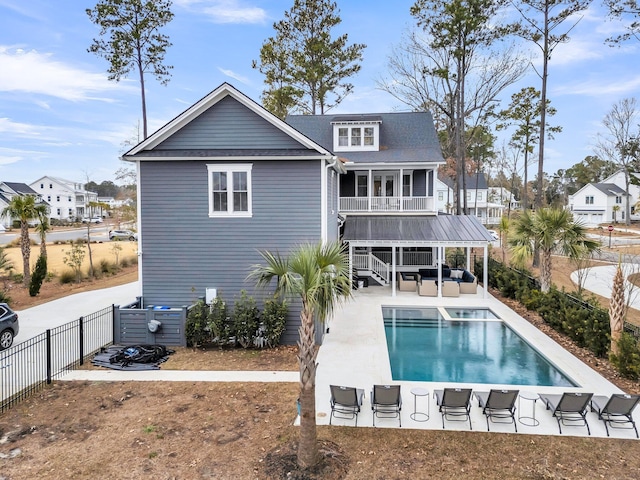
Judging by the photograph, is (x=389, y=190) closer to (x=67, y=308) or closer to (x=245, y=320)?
(x=245, y=320)

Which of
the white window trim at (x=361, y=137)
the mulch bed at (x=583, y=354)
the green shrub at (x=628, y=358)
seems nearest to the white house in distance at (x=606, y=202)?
the white window trim at (x=361, y=137)

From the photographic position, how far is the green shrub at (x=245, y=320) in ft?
38.7

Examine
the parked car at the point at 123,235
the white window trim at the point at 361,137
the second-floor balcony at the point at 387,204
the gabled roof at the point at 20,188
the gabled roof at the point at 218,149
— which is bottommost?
the parked car at the point at 123,235

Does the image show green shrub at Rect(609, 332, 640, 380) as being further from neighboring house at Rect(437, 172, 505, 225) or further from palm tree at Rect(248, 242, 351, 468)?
neighboring house at Rect(437, 172, 505, 225)

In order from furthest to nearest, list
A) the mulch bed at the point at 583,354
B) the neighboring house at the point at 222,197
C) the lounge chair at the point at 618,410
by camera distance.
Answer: the neighboring house at the point at 222,197 < the mulch bed at the point at 583,354 < the lounge chair at the point at 618,410

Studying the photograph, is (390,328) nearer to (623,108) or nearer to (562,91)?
(562,91)

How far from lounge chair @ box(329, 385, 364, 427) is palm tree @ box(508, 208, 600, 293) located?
33.8 feet

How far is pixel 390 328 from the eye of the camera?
1466 centimetres

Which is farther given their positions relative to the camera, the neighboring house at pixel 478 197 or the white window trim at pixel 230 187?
the neighboring house at pixel 478 197

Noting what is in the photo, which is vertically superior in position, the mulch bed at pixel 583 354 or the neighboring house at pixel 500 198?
the neighboring house at pixel 500 198

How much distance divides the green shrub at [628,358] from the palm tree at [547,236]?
16.7 ft

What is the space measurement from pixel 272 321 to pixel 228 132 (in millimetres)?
6052

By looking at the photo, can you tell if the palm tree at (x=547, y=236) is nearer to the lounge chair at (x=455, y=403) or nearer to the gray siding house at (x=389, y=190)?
the gray siding house at (x=389, y=190)

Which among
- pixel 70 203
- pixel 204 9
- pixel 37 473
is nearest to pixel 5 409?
pixel 37 473
